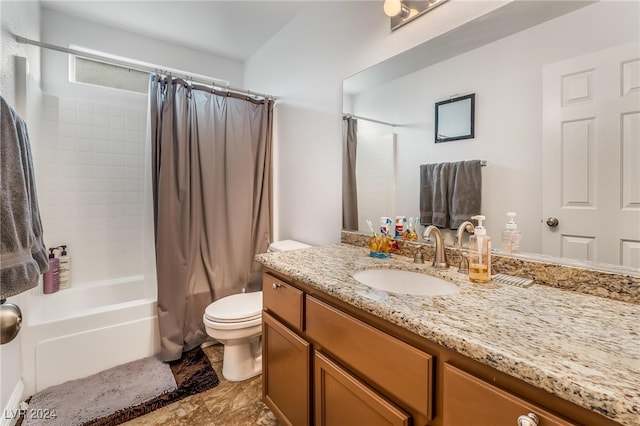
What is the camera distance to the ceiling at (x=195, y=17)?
6.72ft

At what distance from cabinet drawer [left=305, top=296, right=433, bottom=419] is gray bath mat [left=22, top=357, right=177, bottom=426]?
4.21ft

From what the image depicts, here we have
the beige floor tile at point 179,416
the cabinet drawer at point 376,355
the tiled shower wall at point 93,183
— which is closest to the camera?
the cabinet drawer at point 376,355

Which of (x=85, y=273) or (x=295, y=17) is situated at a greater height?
(x=295, y=17)

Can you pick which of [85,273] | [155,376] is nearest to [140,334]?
[155,376]

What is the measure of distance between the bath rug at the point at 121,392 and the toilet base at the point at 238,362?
0.10m

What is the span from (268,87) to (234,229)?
1.34m

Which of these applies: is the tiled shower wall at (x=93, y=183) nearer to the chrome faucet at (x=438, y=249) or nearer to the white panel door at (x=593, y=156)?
the chrome faucet at (x=438, y=249)

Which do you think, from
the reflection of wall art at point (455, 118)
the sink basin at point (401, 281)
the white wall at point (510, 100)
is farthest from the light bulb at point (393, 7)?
the sink basin at point (401, 281)

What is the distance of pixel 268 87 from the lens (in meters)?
2.60

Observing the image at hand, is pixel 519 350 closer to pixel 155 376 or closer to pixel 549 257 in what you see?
pixel 549 257

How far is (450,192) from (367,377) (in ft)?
2.83

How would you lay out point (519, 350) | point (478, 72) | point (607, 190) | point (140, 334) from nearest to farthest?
point (519, 350)
point (607, 190)
point (478, 72)
point (140, 334)

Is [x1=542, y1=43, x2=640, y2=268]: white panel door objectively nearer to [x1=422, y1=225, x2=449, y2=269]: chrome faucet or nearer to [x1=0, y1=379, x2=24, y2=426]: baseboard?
[x1=422, y1=225, x2=449, y2=269]: chrome faucet

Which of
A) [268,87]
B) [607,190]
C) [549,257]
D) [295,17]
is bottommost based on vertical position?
[549,257]
